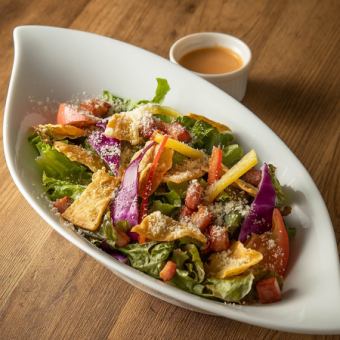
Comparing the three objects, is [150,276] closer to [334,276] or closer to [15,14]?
[334,276]

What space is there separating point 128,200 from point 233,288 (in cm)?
37

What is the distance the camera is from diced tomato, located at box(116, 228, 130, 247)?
1595mm

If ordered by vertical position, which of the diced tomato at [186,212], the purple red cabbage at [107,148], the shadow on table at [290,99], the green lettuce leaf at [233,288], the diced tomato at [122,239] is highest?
the purple red cabbage at [107,148]

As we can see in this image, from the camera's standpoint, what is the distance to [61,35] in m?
2.14

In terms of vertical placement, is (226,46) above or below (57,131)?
below

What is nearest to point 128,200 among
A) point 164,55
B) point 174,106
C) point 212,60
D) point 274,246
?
point 274,246

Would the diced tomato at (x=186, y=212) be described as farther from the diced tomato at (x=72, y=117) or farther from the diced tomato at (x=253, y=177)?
the diced tomato at (x=72, y=117)

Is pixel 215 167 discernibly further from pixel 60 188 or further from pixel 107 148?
pixel 60 188

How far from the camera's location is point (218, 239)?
5.12ft

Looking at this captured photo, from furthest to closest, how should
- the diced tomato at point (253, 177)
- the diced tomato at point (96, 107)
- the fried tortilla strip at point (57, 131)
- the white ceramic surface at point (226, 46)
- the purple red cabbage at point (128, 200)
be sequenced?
the white ceramic surface at point (226, 46) → the diced tomato at point (96, 107) → the fried tortilla strip at point (57, 131) → the diced tomato at point (253, 177) → the purple red cabbage at point (128, 200)

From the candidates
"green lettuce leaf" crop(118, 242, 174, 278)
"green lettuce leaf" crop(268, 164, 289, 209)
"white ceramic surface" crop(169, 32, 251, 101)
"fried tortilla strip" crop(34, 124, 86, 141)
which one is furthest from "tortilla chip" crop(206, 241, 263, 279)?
"white ceramic surface" crop(169, 32, 251, 101)

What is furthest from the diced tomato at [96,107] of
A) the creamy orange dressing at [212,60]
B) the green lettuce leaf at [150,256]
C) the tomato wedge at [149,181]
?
the green lettuce leaf at [150,256]

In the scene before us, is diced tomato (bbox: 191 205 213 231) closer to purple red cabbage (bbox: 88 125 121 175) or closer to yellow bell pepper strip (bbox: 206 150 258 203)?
yellow bell pepper strip (bbox: 206 150 258 203)

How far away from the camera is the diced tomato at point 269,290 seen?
1.48 m
